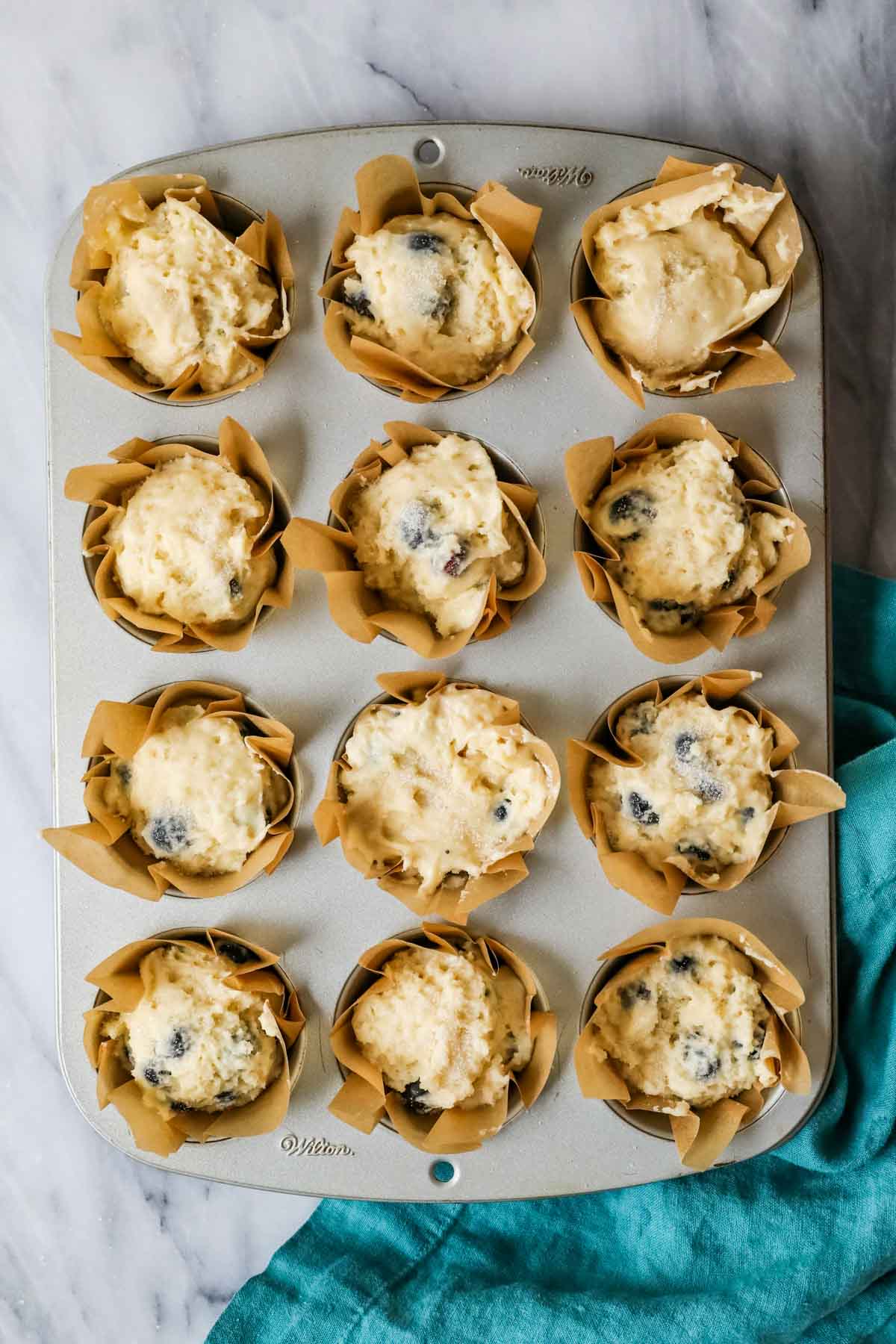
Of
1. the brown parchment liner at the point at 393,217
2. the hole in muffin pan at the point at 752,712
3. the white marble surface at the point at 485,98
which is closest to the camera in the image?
the brown parchment liner at the point at 393,217

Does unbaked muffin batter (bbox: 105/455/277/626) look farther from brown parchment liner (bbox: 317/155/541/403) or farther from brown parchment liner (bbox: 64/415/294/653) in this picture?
brown parchment liner (bbox: 317/155/541/403)

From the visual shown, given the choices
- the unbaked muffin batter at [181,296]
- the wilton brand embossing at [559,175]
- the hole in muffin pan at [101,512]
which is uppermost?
the wilton brand embossing at [559,175]

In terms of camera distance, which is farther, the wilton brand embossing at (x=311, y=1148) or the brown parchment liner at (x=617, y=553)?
the wilton brand embossing at (x=311, y=1148)

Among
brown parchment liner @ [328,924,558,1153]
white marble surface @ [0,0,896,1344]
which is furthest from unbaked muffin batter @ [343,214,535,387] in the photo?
brown parchment liner @ [328,924,558,1153]

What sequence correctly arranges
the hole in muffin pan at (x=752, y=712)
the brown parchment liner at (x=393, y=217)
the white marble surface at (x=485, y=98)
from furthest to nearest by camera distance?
the white marble surface at (x=485, y=98)
the hole in muffin pan at (x=752, y=712)
the brown parchment liner at (x=393, y=217)

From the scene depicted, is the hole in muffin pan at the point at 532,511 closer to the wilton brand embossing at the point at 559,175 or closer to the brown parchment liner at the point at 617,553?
the brown parchment liner at the point at 617,553

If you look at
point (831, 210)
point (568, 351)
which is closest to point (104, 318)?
point (568, 351)

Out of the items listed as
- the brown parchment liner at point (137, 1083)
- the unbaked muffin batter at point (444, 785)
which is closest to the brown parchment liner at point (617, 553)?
the unbaked muffin batter at point (444, 785)
